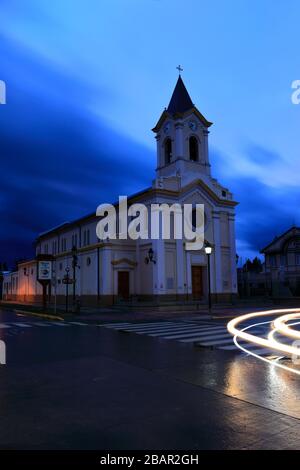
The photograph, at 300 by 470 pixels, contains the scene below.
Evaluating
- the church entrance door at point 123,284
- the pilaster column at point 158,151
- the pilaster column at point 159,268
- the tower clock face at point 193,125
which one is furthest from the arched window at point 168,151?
the church entrance door at point 123,284

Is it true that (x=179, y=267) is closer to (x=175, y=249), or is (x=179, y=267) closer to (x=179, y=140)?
(x=175, y=249)

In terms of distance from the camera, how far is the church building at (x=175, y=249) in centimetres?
3991

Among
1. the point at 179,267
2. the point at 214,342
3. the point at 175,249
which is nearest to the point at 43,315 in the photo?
the point at 179,267

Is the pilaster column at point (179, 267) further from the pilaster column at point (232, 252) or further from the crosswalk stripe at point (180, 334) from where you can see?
the crosswalk stripe at point (180, 334)

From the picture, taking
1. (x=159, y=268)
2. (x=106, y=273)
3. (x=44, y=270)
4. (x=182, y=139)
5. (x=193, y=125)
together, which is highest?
(x=193, y=125)

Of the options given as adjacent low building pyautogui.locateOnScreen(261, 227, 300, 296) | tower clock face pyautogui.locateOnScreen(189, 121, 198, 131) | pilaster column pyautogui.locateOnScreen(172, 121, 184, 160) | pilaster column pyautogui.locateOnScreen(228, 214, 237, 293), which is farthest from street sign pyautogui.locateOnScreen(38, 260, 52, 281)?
adjacent low building pyautogui.locateOnScreen(261, 227, 300, 296)

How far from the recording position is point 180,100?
45656mm

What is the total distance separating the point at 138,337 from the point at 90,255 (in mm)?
28605

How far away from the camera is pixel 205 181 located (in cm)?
4391

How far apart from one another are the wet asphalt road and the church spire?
37080 millimetres

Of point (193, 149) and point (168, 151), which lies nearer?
point (193, 149)

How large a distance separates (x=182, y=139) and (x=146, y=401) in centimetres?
3883

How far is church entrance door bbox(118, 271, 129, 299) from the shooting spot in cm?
4134

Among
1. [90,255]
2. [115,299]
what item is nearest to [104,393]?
[115,299]
